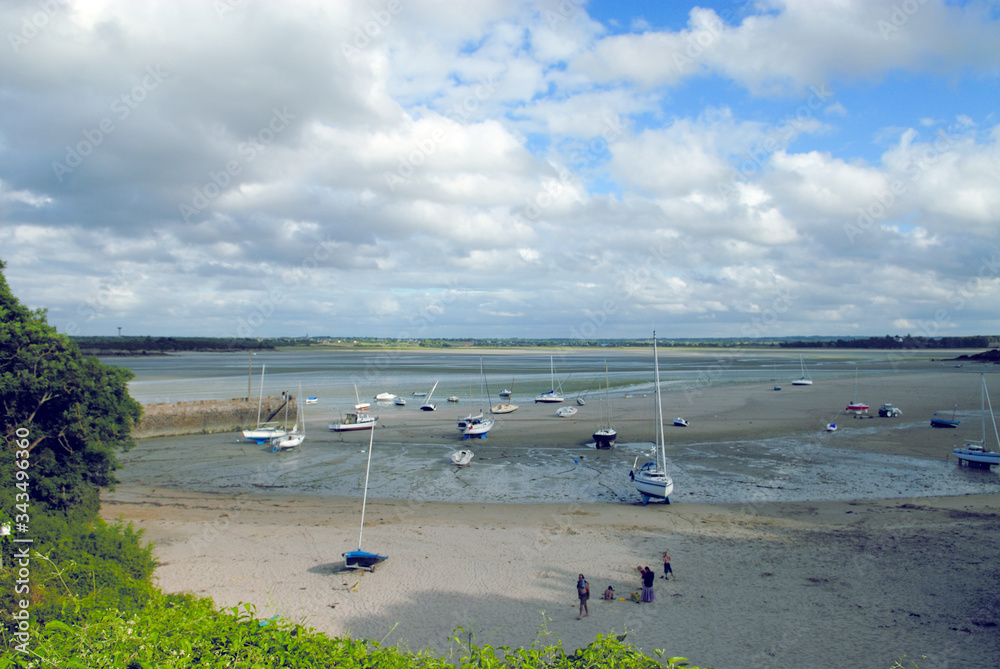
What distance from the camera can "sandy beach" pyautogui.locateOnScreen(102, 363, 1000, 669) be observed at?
15094 mm

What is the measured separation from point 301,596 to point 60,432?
11.1m

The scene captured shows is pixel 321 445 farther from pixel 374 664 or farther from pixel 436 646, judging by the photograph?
pixel 374 664

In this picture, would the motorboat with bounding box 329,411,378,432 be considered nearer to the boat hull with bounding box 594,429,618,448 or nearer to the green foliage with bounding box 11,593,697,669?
the boat hull with bounding box 594,429,618,448

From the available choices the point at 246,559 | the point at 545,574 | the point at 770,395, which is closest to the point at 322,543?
the point at 246,559

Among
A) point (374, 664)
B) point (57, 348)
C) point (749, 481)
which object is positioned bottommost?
point (749, 481)

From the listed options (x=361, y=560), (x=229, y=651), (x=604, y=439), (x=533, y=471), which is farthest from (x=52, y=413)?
(x=604, y=439)

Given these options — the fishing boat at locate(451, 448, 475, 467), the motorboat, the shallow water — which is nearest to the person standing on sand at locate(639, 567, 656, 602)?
the shallow water

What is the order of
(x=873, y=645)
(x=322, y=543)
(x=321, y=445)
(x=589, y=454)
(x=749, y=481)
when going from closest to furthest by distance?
(x=873, y=645) → (x=322, y=543) → (x=749, y=481) → (x=589, y=454) → (x=321, y=445)

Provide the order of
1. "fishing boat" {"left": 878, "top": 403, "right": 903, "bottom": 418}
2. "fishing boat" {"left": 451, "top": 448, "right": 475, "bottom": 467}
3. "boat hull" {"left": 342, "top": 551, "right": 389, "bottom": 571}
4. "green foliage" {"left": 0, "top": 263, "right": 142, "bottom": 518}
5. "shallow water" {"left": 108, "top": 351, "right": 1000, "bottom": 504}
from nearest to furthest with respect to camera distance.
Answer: "green foliage" {"left": 0, "top": 263, "right": 142, "bottom": 518} → "boat hull" {"left": 342, "top": 551, "right": 389, "bottom": 571} → "shallow water" {"left": 108, "top": 351, "right": 1000, "bottom": 504} → "fishing boat" {"left": 451, "top": 448, "right": 475, "bottom": 467} → "fishing boat" {"left": 878, "top": 403, "right": 903, "bottom": 418}

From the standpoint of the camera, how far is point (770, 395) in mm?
70812

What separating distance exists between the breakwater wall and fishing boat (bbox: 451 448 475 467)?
24.6 metres

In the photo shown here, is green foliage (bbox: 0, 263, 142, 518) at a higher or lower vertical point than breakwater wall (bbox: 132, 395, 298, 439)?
higher

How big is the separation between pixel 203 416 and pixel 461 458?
92.9ft

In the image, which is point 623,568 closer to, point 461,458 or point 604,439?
point 461,458
